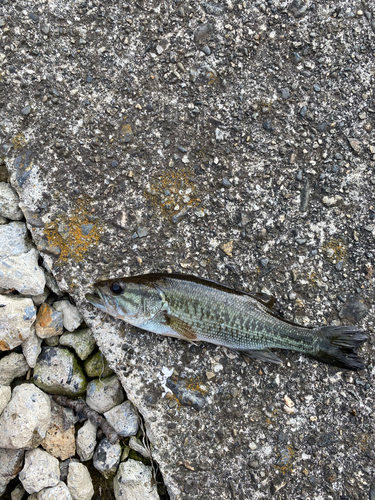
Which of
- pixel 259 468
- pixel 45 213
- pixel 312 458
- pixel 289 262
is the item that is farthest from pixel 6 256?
pixel 312 458

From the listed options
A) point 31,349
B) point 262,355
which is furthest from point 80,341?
point 262,355

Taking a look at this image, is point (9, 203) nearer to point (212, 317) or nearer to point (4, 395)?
point (4, 395)

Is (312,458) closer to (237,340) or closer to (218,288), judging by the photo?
(237,340)

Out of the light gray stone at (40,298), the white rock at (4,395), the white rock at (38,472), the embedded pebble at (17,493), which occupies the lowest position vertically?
the embedded pebble at (17,493)

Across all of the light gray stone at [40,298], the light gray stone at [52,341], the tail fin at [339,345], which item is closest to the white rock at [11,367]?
the light gray stone at [52,341]

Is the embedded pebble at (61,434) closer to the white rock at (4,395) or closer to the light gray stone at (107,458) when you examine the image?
the light gray stone at (107,458)

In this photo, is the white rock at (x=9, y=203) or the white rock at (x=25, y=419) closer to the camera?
the white rock at (x=25, y=419)
